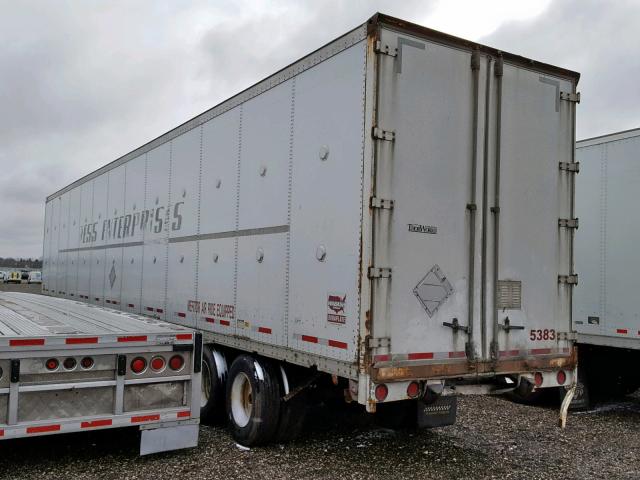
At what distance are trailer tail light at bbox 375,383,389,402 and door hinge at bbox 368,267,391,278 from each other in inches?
34.3

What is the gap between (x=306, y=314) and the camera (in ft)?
18.6

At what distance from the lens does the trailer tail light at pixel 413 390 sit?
511 centimetres

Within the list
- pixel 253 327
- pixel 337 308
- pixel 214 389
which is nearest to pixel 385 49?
pixel 337 308

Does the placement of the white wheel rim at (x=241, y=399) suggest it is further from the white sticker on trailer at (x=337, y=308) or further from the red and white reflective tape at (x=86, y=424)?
the white sticker on trailer at (x=337, y=308)

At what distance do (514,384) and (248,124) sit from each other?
3.93 m

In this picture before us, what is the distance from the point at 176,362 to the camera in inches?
232

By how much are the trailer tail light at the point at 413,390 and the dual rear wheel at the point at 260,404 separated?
1.49 meters

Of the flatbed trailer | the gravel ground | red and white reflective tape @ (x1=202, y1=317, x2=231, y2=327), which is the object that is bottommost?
the gravel ground

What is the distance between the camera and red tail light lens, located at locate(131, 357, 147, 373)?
18.6 ft

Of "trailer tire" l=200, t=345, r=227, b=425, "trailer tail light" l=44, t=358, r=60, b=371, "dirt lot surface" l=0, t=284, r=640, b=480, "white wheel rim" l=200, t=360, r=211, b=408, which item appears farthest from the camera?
"white wheel rim" l=200, t=360, r=211, b=408

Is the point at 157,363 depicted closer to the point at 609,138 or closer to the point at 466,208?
the point at 466,208

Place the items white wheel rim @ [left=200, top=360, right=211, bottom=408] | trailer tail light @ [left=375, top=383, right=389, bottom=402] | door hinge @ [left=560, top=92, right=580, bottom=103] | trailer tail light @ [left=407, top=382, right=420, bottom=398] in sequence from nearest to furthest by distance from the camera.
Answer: trailer tail light @ [left=375, top=383, right=389, bottom=402]
trailer tail light @ [left=407, top=382, right=420, bottom=398]
door hinge @ [left=560, top=92, right=580, bottom=103]
white wheel rim @ [left=200, top=360, right=211, bottom=408]

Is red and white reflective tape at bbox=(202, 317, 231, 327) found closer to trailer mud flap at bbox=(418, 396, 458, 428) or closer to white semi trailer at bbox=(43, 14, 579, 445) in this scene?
white semi trailer at bbox=(43, 14, 579, 445)

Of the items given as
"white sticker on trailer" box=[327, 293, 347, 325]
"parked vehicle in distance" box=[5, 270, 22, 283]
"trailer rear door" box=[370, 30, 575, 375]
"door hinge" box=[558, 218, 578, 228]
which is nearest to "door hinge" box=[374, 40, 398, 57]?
"trailer rear door" box=[370, 30, 575, 375]
